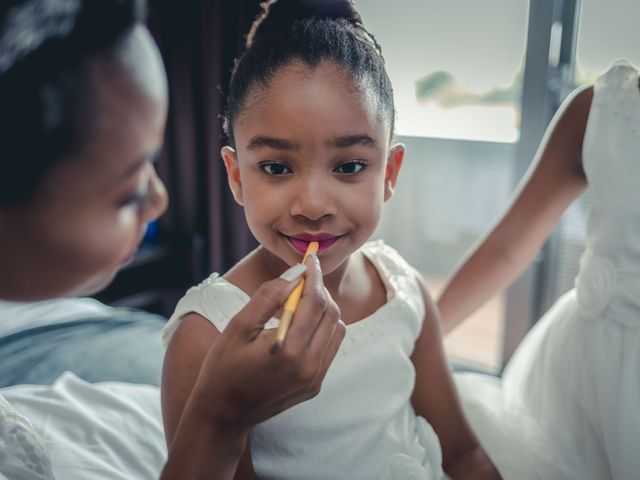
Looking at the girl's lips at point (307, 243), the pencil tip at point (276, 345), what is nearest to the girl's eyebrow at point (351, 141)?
the girl's lips at point (307, 243)

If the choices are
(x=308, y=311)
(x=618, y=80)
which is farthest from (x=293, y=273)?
(x=618, y=80)

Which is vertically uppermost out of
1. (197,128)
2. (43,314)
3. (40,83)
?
(40,83)

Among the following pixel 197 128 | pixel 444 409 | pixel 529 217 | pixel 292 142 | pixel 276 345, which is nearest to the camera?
pixel 276 345

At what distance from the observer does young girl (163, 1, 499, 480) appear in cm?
59

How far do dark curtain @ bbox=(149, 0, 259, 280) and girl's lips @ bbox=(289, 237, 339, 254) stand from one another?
38.3 inches

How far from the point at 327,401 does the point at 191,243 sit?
110 cm

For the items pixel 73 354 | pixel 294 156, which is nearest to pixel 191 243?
pixel 73 354

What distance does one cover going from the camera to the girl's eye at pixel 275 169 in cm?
59

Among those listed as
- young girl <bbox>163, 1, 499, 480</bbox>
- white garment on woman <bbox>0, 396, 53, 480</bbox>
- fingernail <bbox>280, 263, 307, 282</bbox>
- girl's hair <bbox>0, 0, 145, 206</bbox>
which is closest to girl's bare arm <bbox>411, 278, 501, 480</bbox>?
young girl <bbox>163, 1, 499, 480</bbox>

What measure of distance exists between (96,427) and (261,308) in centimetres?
53

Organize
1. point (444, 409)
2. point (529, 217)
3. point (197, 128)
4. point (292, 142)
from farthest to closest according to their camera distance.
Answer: point (197, 128) < point (529, 217) < point (444, 409) < point (292, 142)

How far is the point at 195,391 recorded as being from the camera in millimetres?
492

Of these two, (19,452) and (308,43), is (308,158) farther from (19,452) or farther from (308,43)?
(19,452)

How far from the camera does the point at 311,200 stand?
0.58 meters
